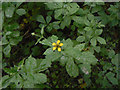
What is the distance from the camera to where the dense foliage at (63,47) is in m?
1.55

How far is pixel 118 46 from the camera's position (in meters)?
2.32

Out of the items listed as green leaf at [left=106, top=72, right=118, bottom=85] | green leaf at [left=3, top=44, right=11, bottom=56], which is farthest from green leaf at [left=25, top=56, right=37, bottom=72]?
green leaf at [left=106, top=72, right=118, bottom=85]

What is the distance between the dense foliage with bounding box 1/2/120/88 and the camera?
5.09 ft

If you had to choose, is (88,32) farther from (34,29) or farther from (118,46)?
(34,29)

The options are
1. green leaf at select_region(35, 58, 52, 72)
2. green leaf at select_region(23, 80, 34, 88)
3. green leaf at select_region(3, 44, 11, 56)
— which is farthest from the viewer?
green leaf at select_region(3, 44, 11, 56)

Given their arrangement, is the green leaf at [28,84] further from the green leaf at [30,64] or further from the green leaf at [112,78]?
the green leaf at [112,78]

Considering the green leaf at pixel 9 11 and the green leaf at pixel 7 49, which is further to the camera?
the green leaf at pixel 7 49

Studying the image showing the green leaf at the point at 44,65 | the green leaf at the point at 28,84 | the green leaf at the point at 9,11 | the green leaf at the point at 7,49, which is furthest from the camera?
the green leaf at the point at 7,49

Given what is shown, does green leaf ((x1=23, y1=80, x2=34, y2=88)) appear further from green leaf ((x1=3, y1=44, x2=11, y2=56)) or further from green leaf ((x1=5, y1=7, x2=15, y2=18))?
green leaf ((x1=5, y1=7, x2=15, y2=18))

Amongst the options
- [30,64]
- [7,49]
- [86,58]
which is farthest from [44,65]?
[7,49]

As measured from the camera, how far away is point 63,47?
1587mm

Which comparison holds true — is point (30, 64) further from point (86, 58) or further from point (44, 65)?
point (86, 58)

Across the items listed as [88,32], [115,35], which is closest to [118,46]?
[115,35]

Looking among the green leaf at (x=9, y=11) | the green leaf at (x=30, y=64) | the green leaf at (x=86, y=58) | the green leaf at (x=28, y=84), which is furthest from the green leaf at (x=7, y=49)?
the green leaf at (x=86, y=58)
